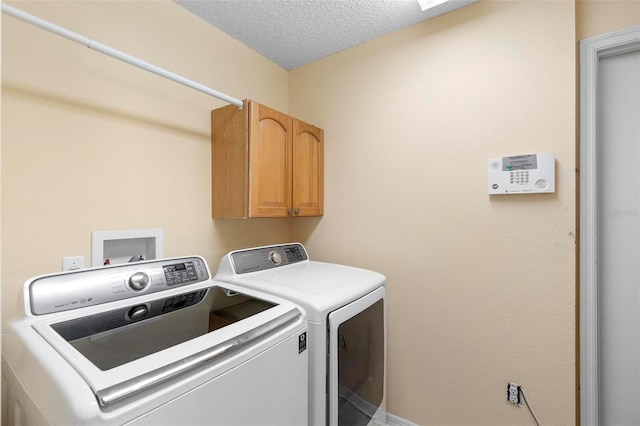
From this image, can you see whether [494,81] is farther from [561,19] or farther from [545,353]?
[545,353]

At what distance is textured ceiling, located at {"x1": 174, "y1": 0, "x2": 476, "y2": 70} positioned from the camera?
1663 mm

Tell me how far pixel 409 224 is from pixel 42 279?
1.75 meters

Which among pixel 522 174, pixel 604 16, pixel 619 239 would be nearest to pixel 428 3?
pixel 604 16

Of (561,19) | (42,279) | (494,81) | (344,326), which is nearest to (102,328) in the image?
(42,279)

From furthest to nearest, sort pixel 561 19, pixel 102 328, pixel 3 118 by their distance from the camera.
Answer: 1. pixel 561 19
2. pixel 3 118
3. pixel 102 328

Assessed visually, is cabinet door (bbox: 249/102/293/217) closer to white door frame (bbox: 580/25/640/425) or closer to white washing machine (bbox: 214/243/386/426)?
white washing machine (bbox: 214/243/386/426)

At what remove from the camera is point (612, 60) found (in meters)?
1.46

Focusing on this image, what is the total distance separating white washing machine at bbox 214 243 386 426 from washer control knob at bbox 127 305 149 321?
16.9 inches

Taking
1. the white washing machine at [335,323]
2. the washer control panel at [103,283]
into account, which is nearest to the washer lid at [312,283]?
the white washing machine at [335,323]

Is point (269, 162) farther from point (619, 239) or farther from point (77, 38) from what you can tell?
point (619, 239)

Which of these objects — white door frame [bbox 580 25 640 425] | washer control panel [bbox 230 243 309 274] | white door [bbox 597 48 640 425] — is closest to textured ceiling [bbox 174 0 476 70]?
white door frame [bbox 580 25 640 425]

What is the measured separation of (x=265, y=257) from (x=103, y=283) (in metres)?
0.83

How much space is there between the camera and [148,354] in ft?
2.66

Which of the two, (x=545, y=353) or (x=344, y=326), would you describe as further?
(x=545, y=353)
